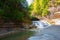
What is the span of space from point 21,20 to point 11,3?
3400mm

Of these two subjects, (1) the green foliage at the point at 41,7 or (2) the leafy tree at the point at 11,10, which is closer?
(2) the leafy tree at the point at 11,10

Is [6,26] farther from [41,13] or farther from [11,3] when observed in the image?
[41,13]

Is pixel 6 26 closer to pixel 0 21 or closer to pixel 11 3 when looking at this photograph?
pixel 0 21

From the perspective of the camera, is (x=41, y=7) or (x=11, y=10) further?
(x=41, y=7)

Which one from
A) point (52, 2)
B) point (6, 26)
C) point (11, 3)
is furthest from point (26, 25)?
point (52, 2)

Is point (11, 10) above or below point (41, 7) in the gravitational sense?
below

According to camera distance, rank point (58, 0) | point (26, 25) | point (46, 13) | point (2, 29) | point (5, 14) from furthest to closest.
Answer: point (58, 0) < point (46, 13) < point (26, 25) < point (5, 14) < point (2, 29)

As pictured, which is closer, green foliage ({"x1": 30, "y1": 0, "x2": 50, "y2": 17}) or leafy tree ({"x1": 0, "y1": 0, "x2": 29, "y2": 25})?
leafy tree ({"x1": 0, "y1": 0, "x2": 29, "y2": 25})

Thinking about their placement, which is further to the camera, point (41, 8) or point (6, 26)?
point (41, 8)

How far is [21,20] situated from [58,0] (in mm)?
35456

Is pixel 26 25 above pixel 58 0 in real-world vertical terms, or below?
below

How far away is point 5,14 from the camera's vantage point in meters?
29.9

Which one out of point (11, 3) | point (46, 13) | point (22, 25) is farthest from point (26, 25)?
point (46, 13)

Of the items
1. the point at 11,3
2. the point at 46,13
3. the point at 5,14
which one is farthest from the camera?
the point at 46,13
